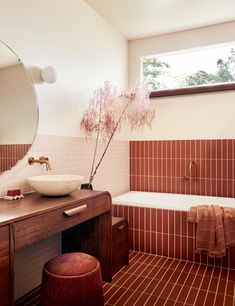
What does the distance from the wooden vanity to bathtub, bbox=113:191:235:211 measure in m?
0.84

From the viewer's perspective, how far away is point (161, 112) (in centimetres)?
386

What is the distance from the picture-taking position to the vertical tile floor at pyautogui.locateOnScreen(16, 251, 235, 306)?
6.99 ft

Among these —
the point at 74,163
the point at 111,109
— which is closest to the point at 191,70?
the point at 111,109

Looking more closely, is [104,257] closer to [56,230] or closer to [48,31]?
[56,230]

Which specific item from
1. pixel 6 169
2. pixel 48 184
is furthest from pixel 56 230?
pixel 6 169

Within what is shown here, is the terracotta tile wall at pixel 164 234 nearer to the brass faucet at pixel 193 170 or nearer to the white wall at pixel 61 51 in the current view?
the brass faucet at pixel 193 170

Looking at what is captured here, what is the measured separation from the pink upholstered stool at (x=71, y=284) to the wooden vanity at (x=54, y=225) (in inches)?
9.4

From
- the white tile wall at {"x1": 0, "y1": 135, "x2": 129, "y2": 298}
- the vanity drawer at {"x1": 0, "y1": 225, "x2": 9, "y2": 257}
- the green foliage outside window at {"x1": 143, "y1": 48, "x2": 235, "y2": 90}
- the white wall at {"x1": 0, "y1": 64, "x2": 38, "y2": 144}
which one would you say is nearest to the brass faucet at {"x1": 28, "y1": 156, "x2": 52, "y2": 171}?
the white tile wall at {"x1": 0, "y1": 135, "x2": 129, "y2": 298}

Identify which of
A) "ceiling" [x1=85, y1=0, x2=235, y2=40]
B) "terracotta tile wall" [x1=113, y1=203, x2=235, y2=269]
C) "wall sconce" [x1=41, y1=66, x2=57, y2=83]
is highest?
"ceiling" [x1=85, y1=0, x2=235, y2=40]

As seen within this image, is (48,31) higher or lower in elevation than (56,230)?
higher

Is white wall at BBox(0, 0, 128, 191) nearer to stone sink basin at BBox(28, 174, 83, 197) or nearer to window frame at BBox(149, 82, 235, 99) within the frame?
stone sink basin at BBox(28, 174, 83, 197)

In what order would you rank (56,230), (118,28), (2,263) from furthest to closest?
(118,28), (56,230), (2,263)

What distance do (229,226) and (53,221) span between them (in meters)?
1.79

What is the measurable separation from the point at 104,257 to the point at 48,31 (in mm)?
2036
